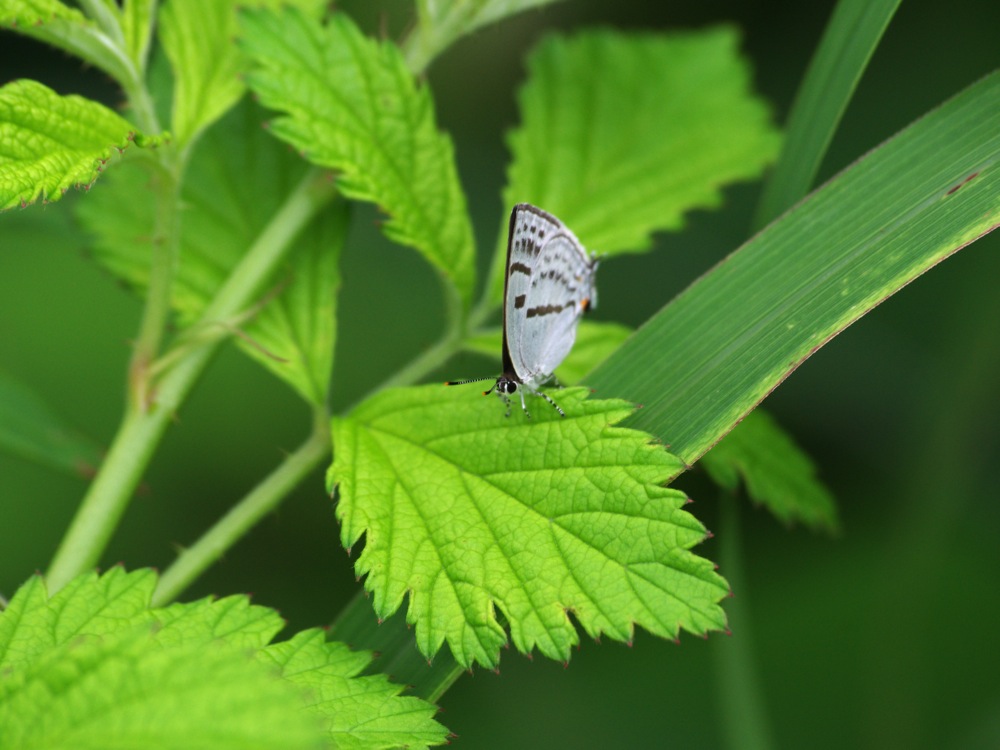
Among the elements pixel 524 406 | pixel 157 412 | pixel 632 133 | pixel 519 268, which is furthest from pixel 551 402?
pixel 632 133

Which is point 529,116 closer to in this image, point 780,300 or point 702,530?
point 780,300

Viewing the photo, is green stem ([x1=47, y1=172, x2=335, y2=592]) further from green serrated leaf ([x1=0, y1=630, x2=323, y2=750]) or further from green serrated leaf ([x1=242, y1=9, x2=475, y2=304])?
green serrated leaf ([x1=0, y1=630, x2=323, y2=750])

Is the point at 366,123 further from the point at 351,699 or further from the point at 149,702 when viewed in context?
the point at 149,702

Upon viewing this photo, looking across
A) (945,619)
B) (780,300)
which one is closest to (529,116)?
(780,300)

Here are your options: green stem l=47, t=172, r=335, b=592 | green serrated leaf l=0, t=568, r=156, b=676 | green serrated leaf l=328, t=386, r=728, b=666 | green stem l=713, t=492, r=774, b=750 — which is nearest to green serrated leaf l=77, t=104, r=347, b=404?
green stem l=47, t=172, r=335, b=592

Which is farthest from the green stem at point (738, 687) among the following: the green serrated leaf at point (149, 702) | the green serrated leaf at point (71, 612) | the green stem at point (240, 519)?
the green serrated leaf at point (149, 702)

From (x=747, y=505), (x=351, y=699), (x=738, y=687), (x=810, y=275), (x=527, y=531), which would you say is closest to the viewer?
(x=351, y=699)
